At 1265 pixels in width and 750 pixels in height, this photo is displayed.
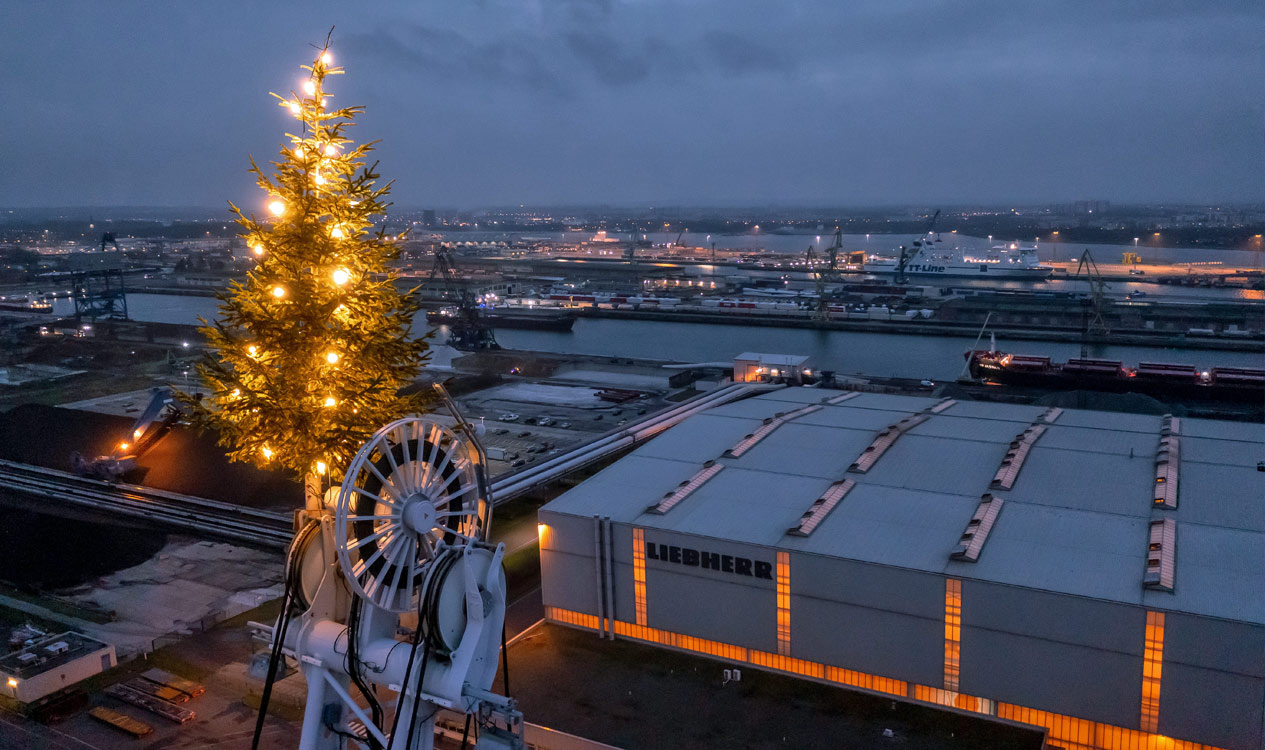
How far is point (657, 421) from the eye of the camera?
12.4 meters

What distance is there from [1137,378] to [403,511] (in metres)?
16.1

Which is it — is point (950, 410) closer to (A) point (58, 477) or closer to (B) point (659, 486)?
(B) point (659, 486)

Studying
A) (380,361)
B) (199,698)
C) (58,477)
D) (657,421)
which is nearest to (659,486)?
(199,698)

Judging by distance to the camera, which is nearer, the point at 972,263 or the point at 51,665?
the point at 51,665

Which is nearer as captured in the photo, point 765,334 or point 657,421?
point 657,421

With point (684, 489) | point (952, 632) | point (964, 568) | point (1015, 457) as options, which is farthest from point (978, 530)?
point (684, 489)

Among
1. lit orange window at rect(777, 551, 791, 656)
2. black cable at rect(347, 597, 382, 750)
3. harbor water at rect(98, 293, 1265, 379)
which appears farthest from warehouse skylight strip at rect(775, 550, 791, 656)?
harbor water at rect(98, 293, 1265, 379)

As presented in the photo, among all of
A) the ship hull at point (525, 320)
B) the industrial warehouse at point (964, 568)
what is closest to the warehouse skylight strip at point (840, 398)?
the industrial warehouse at point (964, 568)

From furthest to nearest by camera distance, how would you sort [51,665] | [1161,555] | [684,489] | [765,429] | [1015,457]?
[765,429] < [1015,457] < [684,489] < [51,665] < [1161,555]

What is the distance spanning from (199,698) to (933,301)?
27803 mm

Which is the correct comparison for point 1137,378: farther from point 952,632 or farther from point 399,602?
point 399,602

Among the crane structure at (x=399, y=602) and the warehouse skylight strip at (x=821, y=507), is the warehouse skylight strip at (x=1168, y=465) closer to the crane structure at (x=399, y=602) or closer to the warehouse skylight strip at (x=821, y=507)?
the warehouse skylight strip at (x=821, y=507)

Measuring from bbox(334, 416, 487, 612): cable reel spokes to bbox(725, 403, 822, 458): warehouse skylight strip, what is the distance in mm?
5204

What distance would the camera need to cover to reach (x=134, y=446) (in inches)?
447
